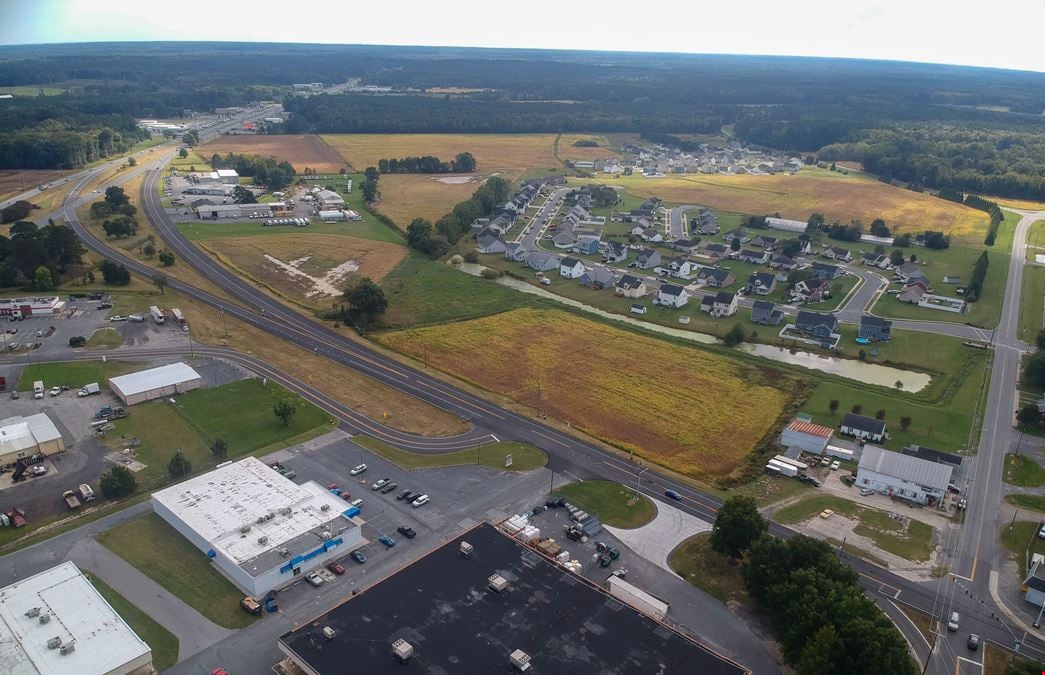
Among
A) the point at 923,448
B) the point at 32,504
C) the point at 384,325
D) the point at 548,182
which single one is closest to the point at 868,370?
the point at 923,448

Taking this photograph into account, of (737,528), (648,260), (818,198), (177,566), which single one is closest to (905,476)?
(737,528)

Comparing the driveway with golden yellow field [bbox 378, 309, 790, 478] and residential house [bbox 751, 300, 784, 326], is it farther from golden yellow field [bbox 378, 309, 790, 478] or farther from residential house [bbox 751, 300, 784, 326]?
residential house [bbox 751, 300, 784, 326]

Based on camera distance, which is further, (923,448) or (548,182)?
(548,182)

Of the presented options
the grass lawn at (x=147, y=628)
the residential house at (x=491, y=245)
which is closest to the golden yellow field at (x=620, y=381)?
the residential house at (x=491, y=245)

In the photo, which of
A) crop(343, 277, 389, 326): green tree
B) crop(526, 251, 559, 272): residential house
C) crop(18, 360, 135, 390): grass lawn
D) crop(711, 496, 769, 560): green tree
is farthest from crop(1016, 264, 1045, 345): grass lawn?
crop(18, 360, 135, 390): grass lawn

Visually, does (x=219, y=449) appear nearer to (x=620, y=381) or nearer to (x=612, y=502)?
(x=612, y=502)

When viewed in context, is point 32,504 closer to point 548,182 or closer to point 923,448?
point 923,448
